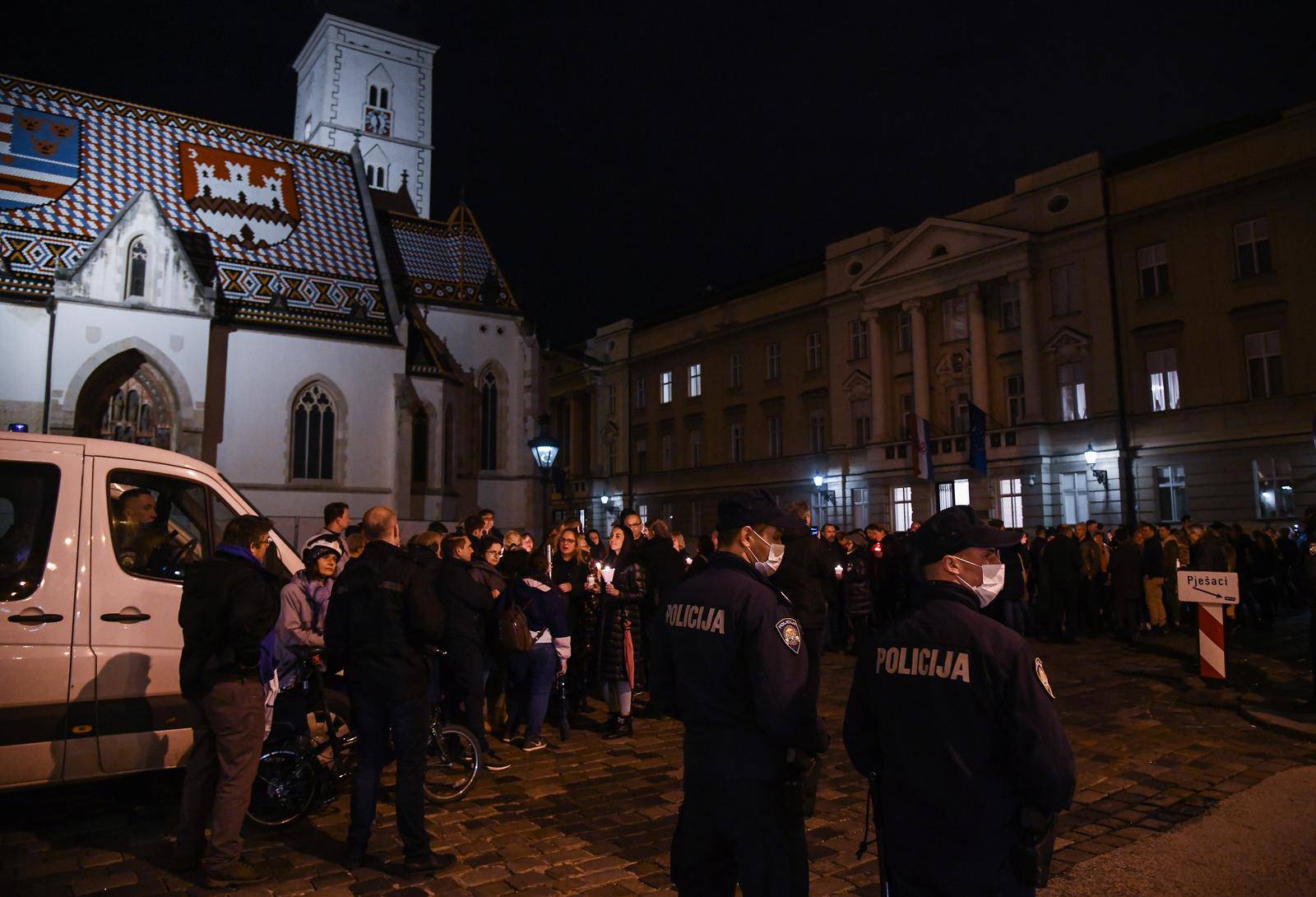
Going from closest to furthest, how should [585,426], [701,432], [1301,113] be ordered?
[1301,113]
[701,432]
[585,426]

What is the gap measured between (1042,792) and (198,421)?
25618 millimetres

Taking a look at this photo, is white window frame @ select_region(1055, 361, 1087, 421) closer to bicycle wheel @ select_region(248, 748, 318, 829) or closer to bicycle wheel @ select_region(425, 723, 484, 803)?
bicycle wheel @ select_region(425, 723, 484, 803)

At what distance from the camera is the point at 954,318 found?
115 feet

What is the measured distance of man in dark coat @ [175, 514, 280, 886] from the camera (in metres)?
4.59

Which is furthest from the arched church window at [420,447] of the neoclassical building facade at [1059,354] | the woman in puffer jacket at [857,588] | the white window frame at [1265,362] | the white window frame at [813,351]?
the white window frame at [1265,362]

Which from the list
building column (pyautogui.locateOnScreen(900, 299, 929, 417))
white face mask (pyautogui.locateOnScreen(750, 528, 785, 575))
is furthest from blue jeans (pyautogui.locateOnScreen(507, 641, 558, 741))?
building column (pyautogui.locateOnScreen(900, 299, 929, 417))

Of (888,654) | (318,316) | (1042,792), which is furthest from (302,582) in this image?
(318,316)

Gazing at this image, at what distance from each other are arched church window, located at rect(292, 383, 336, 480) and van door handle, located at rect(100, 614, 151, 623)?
71.9 ft

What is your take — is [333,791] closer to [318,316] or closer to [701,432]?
[318,316]

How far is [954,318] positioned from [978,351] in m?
2.19

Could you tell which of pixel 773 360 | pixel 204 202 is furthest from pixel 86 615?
pixel 773 360

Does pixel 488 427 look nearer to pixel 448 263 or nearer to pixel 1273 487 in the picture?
pixel 448 263

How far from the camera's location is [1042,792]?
2.41 meters

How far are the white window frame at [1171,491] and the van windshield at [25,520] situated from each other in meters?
30.6
